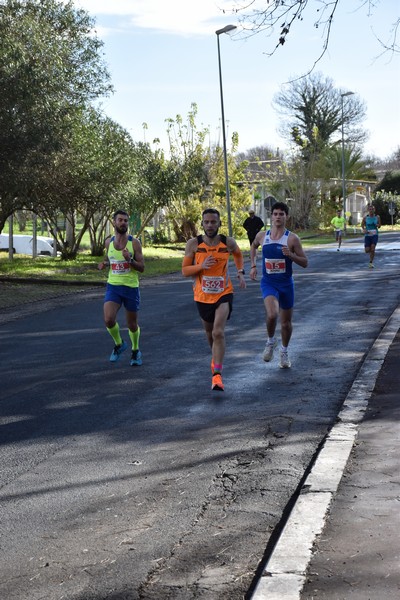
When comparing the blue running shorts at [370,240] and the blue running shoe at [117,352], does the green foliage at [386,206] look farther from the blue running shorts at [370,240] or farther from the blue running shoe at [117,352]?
the blue running shoe at [117,352]

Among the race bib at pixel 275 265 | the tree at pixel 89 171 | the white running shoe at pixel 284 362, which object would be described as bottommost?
the white running shoe at pixel 284 362

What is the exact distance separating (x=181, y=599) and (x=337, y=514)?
4.37ft

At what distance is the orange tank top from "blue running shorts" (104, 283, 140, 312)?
170 cm

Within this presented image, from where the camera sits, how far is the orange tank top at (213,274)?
988 centimetres

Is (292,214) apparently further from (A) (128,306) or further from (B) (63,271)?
(A) (128,306)

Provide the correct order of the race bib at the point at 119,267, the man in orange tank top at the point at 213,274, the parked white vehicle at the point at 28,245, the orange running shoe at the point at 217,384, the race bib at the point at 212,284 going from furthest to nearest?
the parked white vehicle at the point at 28,245
the race bib at the point at 119,267
the race bib at the point at 212,284
the man in orange tank top at the point at 213,274
the orange running shoe at the point at 217,384

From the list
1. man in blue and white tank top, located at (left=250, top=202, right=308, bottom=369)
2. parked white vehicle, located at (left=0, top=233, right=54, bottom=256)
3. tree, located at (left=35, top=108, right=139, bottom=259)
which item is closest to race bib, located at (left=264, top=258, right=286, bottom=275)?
man in blue and white tank top, located at (left=250, top=202, right=308, bottom=369)

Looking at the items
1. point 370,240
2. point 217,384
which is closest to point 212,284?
point 217,384

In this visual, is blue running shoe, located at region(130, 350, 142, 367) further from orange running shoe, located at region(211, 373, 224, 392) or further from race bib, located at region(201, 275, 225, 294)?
orange running shoe, located at region(211, 373, 224, 392)

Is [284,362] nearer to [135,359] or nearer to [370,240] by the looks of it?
[135,359]

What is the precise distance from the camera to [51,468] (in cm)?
666

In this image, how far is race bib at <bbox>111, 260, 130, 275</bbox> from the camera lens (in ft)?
37.7

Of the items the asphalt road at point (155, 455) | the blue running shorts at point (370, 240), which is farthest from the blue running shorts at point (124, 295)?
the blue running shorts at point (370, 240)

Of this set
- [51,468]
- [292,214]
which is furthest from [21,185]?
[292,214]
